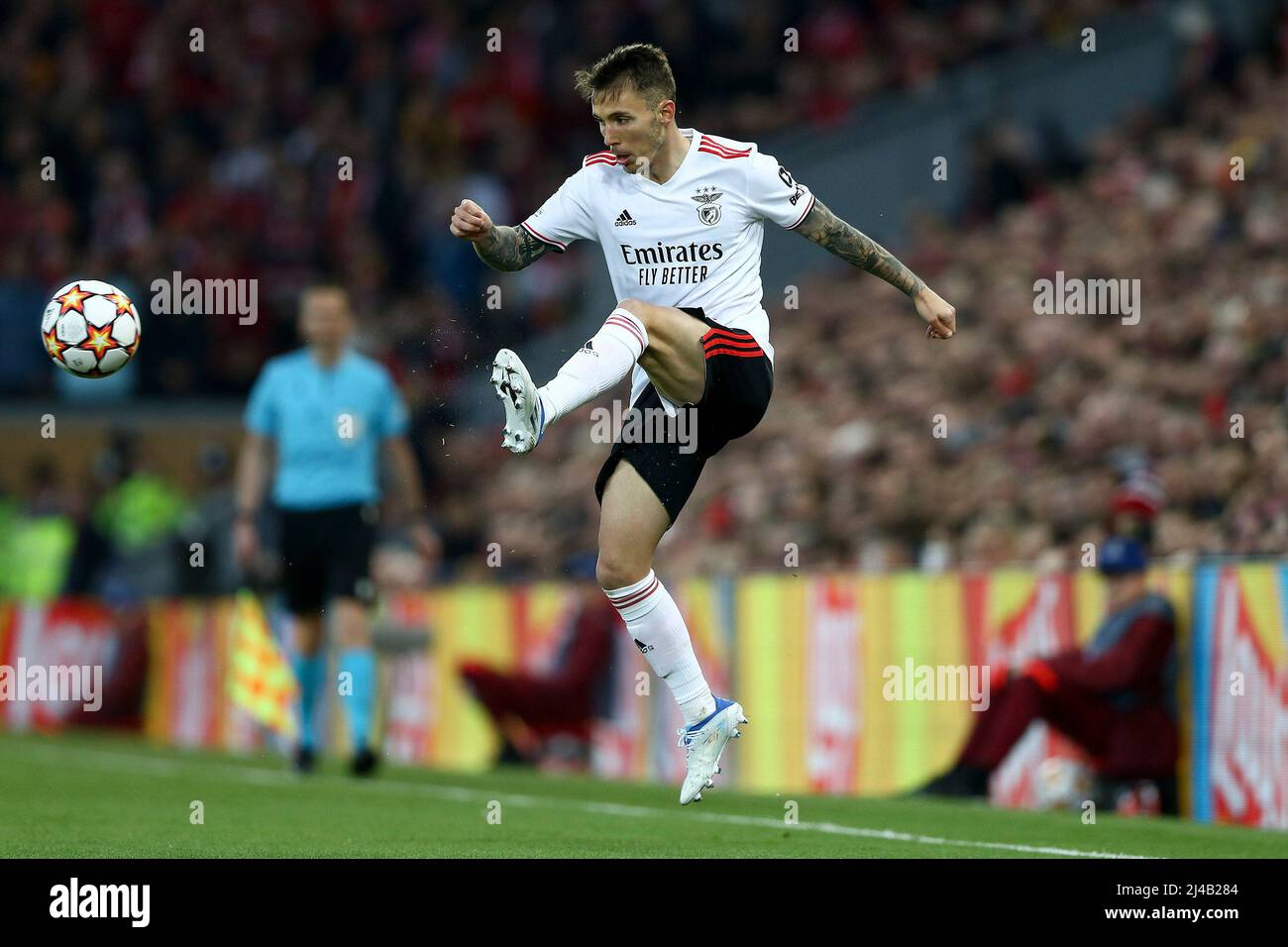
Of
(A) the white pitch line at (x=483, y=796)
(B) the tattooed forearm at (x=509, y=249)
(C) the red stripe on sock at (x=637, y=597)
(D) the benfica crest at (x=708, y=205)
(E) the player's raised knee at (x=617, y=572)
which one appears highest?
(D) the benfica crest at (x=708, y=205)

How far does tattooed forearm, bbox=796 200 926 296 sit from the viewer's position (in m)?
8.14

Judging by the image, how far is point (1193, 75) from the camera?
1689cm

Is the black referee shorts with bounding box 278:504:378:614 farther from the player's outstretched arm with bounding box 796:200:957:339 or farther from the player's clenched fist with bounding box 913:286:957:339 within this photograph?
the player's clenched fist with bounding box 913:286:957:339

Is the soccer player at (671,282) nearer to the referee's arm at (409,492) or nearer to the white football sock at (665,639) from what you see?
the white football sock at (665,639)

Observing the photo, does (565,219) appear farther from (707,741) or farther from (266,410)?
(266,410)

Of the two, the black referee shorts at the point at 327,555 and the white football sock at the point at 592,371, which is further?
the black referee shorts at the point at 327,555

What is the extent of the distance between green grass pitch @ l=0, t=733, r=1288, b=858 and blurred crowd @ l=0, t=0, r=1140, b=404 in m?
8.97

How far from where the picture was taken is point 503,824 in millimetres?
8805

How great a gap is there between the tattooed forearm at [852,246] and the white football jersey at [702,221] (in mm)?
67

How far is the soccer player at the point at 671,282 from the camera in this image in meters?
7.82

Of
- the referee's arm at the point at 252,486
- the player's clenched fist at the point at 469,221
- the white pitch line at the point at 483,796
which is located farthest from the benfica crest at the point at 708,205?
the referee's arm at the point at 252,486

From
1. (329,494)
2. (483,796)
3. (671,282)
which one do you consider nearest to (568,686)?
(329,494)

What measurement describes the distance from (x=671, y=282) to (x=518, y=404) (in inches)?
39.2

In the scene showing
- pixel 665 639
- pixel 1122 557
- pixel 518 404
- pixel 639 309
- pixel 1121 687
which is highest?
pixel 639 309
